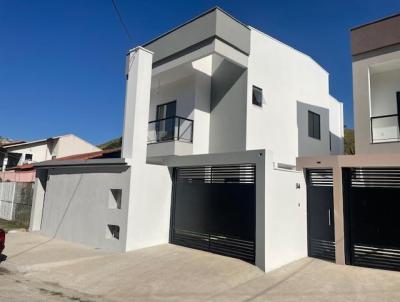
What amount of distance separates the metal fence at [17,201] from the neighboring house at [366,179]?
13096 millimetres

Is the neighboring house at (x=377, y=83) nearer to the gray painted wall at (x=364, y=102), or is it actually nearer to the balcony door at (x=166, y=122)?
the gray painted wall at (x=364, y=102)

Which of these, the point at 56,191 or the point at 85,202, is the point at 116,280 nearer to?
the point at 85,202

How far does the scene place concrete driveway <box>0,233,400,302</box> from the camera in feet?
20.6

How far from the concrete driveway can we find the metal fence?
625 cm

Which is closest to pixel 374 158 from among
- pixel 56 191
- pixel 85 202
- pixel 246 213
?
pixel 246 213

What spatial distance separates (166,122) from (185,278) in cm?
788

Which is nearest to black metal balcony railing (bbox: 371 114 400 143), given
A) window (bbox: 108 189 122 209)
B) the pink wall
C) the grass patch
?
window (bbox: 108 189 122 209)

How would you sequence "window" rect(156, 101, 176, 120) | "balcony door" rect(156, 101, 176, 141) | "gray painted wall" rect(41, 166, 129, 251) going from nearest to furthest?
"gray painted wall" rect(41, 166, 129, 251), "balcony door" rect(156, 101, 176, 141), "window" rect(156, 101, 176, 120)

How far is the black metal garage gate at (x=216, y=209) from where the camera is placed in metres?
8.57

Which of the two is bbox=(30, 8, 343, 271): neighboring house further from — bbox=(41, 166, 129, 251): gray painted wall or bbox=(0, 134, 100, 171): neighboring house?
bbox=(0, 134, 100, 171): neighboring house

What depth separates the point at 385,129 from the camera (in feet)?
36.2

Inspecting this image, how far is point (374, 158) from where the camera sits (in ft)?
26.9

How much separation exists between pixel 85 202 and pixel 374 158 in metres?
9.36

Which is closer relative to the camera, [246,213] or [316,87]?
[246,213]
